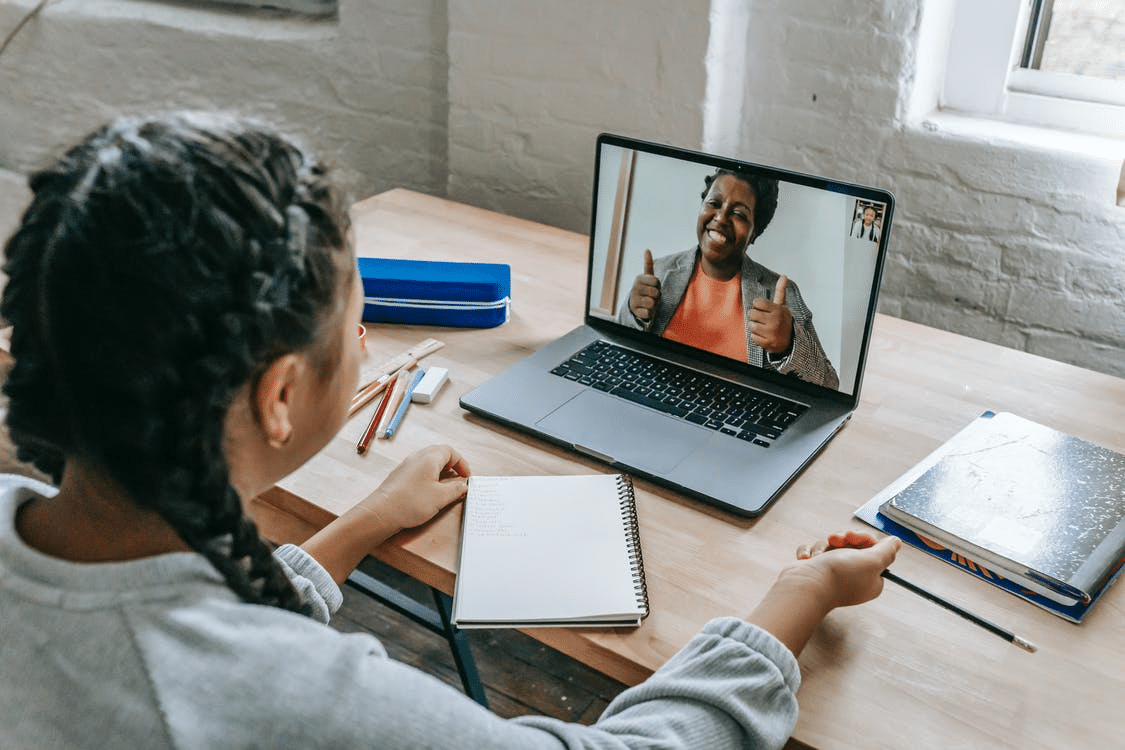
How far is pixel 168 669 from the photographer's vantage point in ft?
1.87

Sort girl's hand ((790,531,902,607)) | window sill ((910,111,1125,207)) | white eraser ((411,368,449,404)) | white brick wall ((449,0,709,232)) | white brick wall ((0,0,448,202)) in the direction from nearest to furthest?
girl's hand ((790,531,902,607)) < white eraser ((411,368,449,404)) < window sill ((910,111,1125,207)) < white brick wall ((449,0,709,232)) < white brick wall ((0,0,448,202))

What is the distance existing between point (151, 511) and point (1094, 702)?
2.26 ft

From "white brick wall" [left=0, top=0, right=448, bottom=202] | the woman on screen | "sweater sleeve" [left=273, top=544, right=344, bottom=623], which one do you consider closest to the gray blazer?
the woman on screen

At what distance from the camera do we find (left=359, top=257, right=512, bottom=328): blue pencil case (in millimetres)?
1330

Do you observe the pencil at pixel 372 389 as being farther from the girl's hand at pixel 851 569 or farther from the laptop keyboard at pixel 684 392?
the girl's hand at pixel 851 569

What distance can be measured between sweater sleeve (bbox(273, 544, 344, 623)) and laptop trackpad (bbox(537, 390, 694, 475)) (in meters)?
0.29

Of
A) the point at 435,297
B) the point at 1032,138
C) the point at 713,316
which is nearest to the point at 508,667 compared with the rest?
the point at 435,297

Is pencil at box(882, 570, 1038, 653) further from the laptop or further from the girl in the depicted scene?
the girl

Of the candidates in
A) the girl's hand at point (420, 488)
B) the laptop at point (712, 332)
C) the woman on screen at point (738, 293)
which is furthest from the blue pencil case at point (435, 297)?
the girl's hand at point (420, 488)

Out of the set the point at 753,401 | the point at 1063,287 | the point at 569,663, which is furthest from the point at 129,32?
the point at 1063,287

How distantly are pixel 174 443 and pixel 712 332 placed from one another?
71cm

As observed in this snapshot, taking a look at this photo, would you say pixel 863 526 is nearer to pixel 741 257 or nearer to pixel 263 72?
pixel 741 257

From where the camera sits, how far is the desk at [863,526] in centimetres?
76

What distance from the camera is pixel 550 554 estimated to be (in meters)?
0.90
